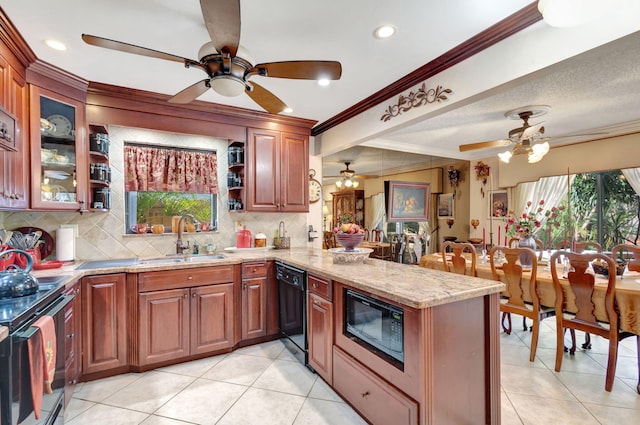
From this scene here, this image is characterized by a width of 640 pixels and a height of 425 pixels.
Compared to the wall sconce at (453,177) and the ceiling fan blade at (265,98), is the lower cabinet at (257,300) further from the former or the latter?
the wall sconce at (453,177)

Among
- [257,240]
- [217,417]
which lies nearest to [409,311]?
[217,417]

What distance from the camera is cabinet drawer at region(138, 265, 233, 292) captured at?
2.59 m

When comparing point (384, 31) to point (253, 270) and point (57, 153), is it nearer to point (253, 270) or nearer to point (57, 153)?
point (253, 270)

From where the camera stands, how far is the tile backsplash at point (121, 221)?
2818 mm

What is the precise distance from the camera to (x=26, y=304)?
151 cm

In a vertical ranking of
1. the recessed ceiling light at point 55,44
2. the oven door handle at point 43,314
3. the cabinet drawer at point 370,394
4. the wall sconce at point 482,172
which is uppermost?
the recessed ceiling light at point 55,44

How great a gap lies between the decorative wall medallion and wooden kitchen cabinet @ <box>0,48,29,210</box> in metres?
2.77

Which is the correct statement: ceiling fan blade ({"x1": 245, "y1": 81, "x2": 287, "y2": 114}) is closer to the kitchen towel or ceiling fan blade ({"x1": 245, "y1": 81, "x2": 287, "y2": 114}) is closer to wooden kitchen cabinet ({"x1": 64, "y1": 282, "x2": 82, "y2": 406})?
the kitchen towel

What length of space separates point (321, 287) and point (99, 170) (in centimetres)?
233

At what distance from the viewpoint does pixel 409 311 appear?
1.57m

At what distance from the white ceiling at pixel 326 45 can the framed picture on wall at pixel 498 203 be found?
2.12 metres

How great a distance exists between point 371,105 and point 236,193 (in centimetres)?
184

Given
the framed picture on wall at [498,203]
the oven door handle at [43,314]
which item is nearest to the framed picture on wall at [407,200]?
the framed picture on wall at [498,203]

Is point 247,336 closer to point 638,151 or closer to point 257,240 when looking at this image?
point 257,240
